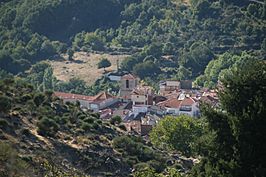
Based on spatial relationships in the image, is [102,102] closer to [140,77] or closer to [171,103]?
[171,103]

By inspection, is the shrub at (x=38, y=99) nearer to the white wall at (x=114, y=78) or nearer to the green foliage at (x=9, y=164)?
the green foliage at (x=9, y=164)

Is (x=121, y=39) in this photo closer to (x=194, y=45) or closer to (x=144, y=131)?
(x=194, y=45)

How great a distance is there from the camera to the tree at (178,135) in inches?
1308

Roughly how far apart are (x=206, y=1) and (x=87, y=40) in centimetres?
1839

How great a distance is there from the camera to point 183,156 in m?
29.9

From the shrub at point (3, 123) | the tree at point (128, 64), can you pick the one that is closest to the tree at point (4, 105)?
the shrub at point (3, 123)

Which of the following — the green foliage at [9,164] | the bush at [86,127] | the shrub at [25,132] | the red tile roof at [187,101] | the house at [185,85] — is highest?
the green foliage at [9,164]

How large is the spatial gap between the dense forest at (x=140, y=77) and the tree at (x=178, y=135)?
2.4 inches

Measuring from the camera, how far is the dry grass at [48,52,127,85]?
84188 millimetres

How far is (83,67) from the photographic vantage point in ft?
287

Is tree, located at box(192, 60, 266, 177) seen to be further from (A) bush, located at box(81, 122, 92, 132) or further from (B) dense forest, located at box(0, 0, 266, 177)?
(A) bush, located at box(81, 122, 92, 132)

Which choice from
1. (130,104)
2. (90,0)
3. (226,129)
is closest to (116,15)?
(90,0)

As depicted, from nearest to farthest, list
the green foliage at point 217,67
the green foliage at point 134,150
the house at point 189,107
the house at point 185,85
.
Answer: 1. the green foliage at point 134,150
2. the house at point 189,107
3. the house at point 185,85
4. the green foliage at point 217,67

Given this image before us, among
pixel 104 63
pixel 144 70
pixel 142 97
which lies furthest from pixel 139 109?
pixel 104 63
